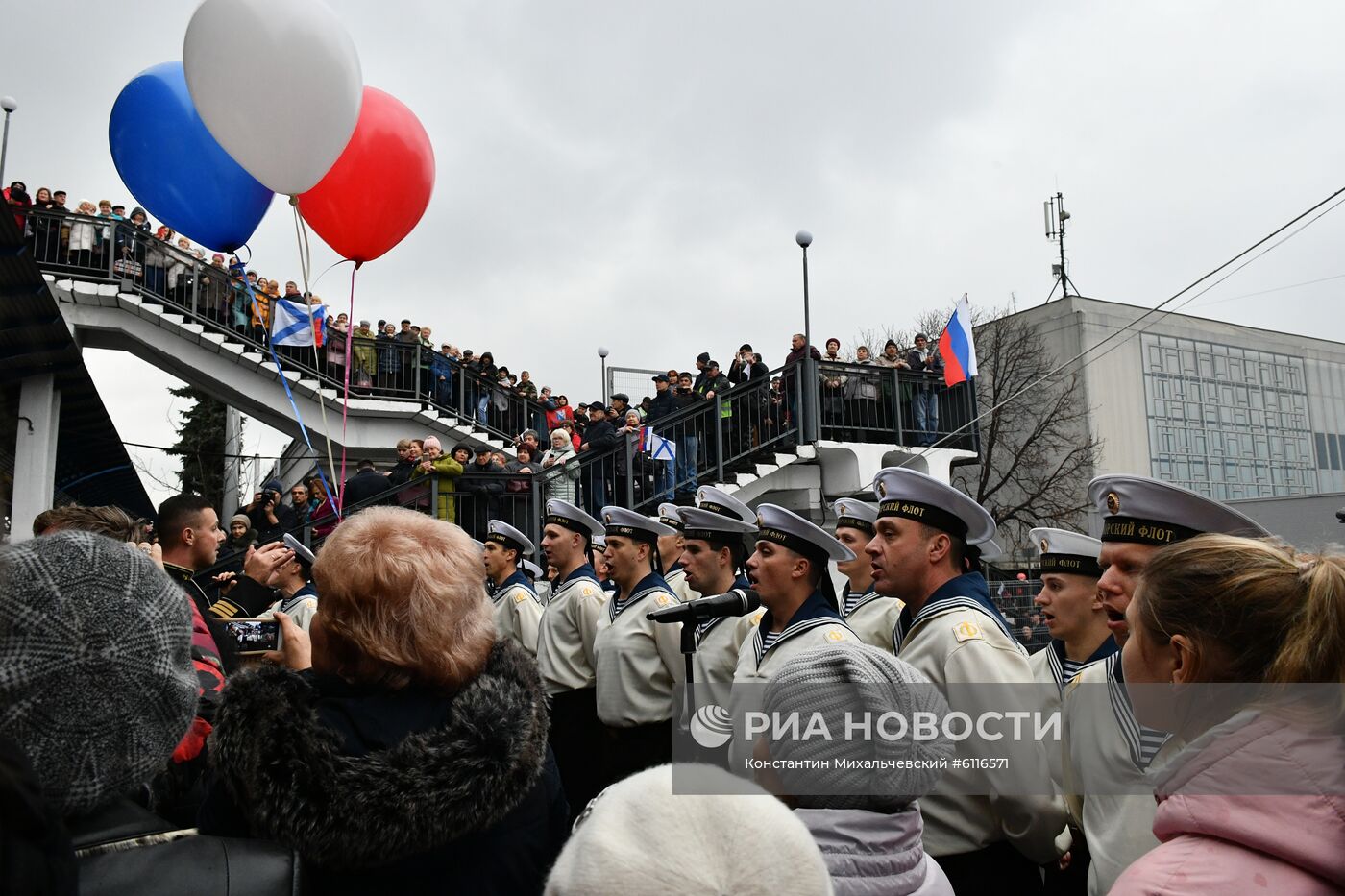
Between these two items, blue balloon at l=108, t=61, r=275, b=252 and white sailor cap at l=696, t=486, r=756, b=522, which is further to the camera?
blue balloon at l=108, t=61, r=275, b=252

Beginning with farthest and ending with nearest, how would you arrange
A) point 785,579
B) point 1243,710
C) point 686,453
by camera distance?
point 686,453, point 785,579, point 1243,710

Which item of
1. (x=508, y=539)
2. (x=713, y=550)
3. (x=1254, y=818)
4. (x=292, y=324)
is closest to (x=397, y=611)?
(x=1254, y=818)

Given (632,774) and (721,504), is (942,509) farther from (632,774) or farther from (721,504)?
(721,504)

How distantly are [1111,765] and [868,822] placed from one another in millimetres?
1302

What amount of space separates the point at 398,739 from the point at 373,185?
4800 mm

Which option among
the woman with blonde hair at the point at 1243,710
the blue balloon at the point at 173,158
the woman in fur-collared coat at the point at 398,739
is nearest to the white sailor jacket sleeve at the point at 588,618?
the blue balloon at the point at 173,158

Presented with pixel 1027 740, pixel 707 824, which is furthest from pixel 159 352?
pixel 707 824

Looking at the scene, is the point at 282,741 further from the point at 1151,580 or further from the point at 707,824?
the point at 1151,580

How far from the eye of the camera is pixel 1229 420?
21.8m

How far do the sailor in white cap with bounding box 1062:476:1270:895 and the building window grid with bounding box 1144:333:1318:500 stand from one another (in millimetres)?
20253

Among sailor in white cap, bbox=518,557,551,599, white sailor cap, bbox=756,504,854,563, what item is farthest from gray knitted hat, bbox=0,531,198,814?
sailor in white cap, bbox=518,557,551,599

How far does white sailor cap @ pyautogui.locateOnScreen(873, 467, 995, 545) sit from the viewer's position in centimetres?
357

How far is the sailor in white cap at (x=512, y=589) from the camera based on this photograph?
6484 mm

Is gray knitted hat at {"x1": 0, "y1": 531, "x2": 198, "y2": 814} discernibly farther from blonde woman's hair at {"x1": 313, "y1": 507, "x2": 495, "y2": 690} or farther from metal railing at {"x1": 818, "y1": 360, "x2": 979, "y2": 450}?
metal railing at {"x1": 818, "y1": 360, "x2": 979, "y2": 450}
